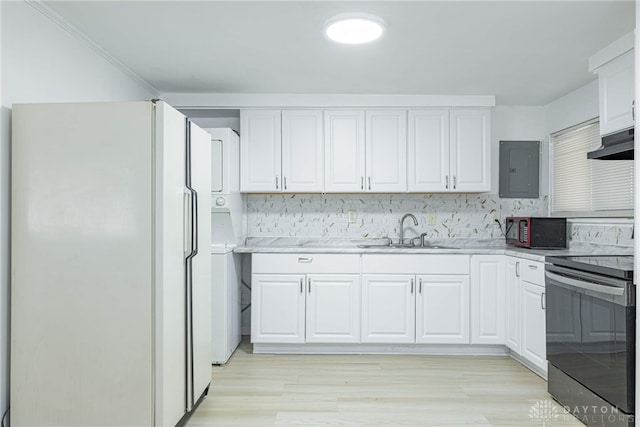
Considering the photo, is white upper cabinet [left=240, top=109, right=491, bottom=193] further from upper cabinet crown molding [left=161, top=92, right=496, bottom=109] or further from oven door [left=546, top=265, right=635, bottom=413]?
oven door [left=546, top=265, right=635, bottom=413]

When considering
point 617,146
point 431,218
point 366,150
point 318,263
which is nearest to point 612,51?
point 617,146

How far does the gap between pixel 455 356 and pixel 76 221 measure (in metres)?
3.09

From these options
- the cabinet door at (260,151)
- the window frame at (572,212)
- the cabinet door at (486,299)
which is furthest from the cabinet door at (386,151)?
the window frame at (572,212)

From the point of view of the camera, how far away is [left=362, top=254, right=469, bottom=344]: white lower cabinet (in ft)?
13.0

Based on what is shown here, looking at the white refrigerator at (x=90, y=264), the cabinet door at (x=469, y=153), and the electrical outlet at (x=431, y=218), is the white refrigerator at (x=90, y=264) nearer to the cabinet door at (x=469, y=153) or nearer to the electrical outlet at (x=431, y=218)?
the cabinet door at (x=469, y=153)

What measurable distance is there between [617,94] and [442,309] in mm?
2025

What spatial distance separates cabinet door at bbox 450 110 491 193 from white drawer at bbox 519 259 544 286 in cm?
91

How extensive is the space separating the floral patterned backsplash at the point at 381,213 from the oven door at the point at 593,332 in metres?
1.56

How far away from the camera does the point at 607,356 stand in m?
2.43

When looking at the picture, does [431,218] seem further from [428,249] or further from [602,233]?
[602,233]

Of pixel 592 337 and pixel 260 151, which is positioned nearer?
pixel 592 337

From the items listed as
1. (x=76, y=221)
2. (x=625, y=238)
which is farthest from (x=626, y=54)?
(x=76, y=221)

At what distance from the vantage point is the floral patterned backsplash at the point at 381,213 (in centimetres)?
457

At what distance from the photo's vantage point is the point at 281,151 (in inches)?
167
